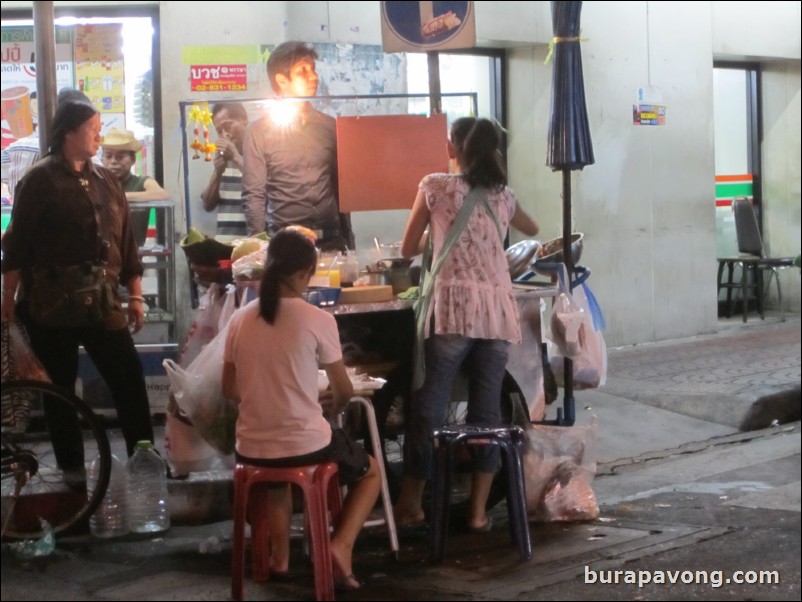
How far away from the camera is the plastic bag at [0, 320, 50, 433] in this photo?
536cm

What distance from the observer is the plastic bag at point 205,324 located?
570 cm

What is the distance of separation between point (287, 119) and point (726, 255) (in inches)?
284

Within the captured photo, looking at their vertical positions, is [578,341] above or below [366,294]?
below

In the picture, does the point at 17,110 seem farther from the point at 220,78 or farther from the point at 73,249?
the point at 73,249

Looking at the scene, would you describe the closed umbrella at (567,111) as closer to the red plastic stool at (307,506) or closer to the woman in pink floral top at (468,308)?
the woman in pink floral top at (468,308)

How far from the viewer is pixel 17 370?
5.44 metres

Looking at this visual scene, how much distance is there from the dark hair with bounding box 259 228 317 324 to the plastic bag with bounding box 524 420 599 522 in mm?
1700

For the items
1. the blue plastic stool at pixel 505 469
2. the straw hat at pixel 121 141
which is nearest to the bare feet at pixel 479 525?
the blue plastic stool at pixel 505 469

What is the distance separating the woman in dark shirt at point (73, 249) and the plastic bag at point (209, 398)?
0.56 metres

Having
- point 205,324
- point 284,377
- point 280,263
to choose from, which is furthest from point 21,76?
point 284,377

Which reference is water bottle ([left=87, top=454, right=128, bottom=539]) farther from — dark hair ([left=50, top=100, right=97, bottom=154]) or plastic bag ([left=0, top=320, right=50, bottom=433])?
dark hair ([left=50, top=100, right=97, bottom=154])

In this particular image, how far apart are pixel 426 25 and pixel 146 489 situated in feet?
9.61

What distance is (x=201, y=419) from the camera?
203 inches

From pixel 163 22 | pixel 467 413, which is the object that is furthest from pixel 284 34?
pixel 467 413
